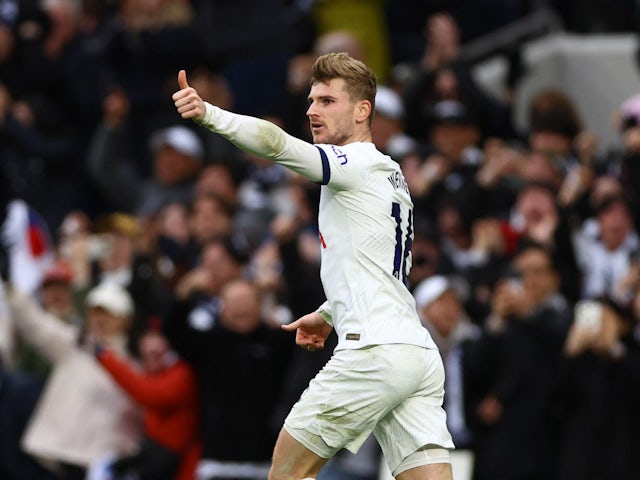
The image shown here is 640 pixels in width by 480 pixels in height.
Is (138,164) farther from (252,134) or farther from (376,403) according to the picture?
(252,134)

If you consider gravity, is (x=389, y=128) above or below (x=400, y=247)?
above

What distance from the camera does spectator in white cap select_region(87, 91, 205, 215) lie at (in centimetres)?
1489

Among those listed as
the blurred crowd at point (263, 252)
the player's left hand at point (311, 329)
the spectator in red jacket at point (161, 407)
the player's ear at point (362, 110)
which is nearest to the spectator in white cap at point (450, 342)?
the blurred crowd at point (263, 252)

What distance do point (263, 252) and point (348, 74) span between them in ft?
17.6

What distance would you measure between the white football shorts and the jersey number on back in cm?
33

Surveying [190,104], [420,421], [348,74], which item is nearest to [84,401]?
[420,421]

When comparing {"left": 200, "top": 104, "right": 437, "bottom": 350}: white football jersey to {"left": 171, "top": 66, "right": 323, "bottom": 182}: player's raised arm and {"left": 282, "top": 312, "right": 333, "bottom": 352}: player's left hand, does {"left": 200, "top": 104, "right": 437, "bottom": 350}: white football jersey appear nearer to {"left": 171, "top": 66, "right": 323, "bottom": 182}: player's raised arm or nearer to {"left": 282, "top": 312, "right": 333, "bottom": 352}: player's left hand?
{"left": 171, "top": 66, "right": 323, "bottom": 182}: player's raised arm

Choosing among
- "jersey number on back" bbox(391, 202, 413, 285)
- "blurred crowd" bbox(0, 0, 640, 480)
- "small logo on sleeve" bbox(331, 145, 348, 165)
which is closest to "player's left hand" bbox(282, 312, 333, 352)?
"jersey number on back" bbox(391, 202, 413, 285)

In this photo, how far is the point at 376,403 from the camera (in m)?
7.94

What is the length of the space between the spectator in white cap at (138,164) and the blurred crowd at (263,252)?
0.02 meters

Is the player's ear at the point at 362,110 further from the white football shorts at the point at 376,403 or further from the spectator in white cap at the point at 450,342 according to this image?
the spectator in white cap at the point at 450,342

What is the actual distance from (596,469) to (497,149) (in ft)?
10.8

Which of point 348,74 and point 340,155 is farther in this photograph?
point 348,74

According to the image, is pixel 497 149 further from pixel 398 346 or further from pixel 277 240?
pixel 398 346
